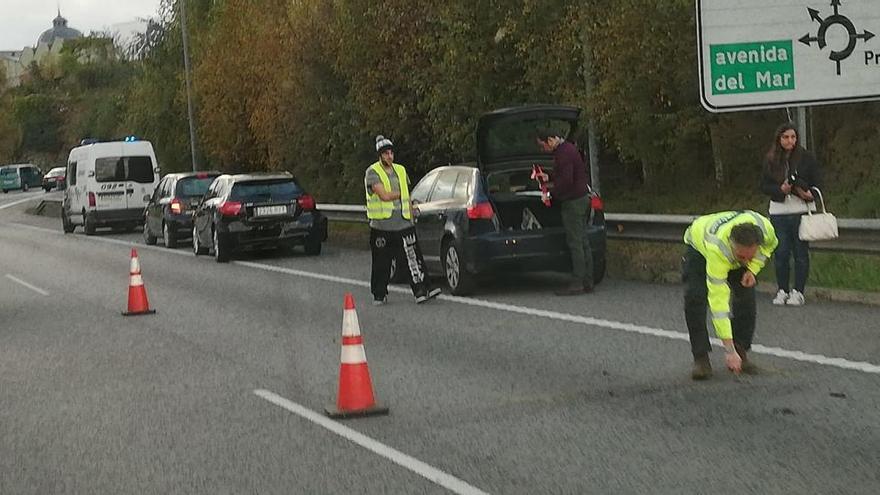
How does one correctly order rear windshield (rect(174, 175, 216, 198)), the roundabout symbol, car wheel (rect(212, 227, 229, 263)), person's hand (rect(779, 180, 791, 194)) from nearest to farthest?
person's hand (rect(779, 180, 791, 194))
the roundabout symbol
car wheel (rect(212, 227, 229, 263))
rear windshield (rect(174, 175, 216, 198))

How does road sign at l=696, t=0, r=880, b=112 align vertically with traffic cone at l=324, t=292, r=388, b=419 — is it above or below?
above

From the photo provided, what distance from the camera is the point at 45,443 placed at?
26.8 feet

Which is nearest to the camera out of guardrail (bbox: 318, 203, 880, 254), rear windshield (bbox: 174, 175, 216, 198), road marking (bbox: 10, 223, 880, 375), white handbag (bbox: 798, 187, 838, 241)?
road marking (bbox: 10, 223, 880, 375)

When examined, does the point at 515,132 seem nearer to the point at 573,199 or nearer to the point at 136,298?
the point at 573,199

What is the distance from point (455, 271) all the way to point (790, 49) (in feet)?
14.7

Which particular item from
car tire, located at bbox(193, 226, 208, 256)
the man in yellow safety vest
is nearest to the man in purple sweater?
the man in yellow safety vest

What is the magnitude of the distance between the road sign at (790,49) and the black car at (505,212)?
180 cm

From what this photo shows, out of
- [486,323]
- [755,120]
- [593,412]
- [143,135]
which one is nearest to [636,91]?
[755,120]

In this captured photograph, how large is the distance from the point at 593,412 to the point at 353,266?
12408 millimetres

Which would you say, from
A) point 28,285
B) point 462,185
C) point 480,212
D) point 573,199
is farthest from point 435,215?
point 28,285

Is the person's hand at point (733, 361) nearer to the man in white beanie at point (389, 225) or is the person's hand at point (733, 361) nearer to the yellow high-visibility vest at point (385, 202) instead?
the man in white beanie at point (389, 225)

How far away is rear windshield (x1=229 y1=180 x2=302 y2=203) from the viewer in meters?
22.9

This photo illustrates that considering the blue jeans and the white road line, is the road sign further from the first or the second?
the white road line

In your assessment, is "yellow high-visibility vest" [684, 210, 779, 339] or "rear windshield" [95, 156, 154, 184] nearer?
"yellow high-visibility vest" [684, 210, 779, 339]
